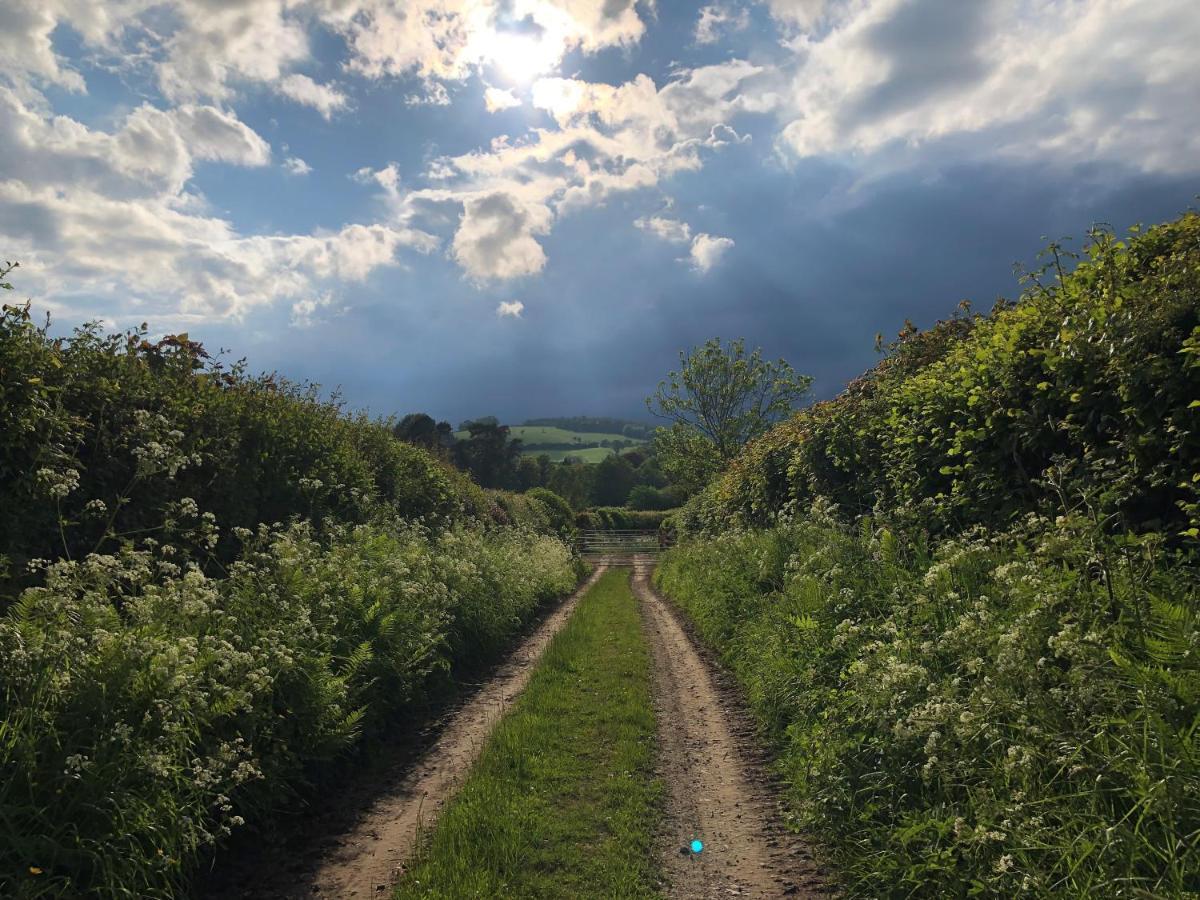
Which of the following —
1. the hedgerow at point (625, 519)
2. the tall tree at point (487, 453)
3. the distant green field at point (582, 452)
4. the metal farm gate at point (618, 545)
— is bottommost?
the metal farm gate at point (618, 545)

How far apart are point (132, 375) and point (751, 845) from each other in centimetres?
780

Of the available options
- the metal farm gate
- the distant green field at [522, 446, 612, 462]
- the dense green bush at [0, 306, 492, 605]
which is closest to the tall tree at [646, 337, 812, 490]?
the metal farm gate

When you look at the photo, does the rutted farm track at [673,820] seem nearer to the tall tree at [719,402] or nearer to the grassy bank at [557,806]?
the grassy bank at [557,806]

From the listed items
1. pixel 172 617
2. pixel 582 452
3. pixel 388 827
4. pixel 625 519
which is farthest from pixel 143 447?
pixel 582 452

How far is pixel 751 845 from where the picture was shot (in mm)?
5129

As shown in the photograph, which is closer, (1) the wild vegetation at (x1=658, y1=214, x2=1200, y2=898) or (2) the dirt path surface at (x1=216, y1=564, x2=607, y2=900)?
(1) the wild vegetation at (x1=658, y1=214, x2=1200, y2=898)

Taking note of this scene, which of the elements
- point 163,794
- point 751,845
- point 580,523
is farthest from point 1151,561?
point 580,523

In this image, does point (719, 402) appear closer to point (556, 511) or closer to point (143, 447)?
point (556, 511)

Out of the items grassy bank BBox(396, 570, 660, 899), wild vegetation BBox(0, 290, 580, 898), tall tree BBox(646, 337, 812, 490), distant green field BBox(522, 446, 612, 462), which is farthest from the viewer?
distant green field BBox(522, 446, 612, 462)

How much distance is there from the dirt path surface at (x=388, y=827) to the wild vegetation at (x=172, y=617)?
536 mm

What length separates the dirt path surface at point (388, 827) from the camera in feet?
15.3

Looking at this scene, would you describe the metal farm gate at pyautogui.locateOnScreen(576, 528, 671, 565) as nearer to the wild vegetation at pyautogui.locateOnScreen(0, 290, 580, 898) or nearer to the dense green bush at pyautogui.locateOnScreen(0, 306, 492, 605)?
the dense green bush at pyautogui.locateOnScreen(0, 306, 492, 605)

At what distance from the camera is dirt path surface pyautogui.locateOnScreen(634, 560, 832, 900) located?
181 inches

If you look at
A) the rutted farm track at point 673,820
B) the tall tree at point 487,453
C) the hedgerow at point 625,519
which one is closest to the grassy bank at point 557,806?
the rutted farm track at point 673,820
